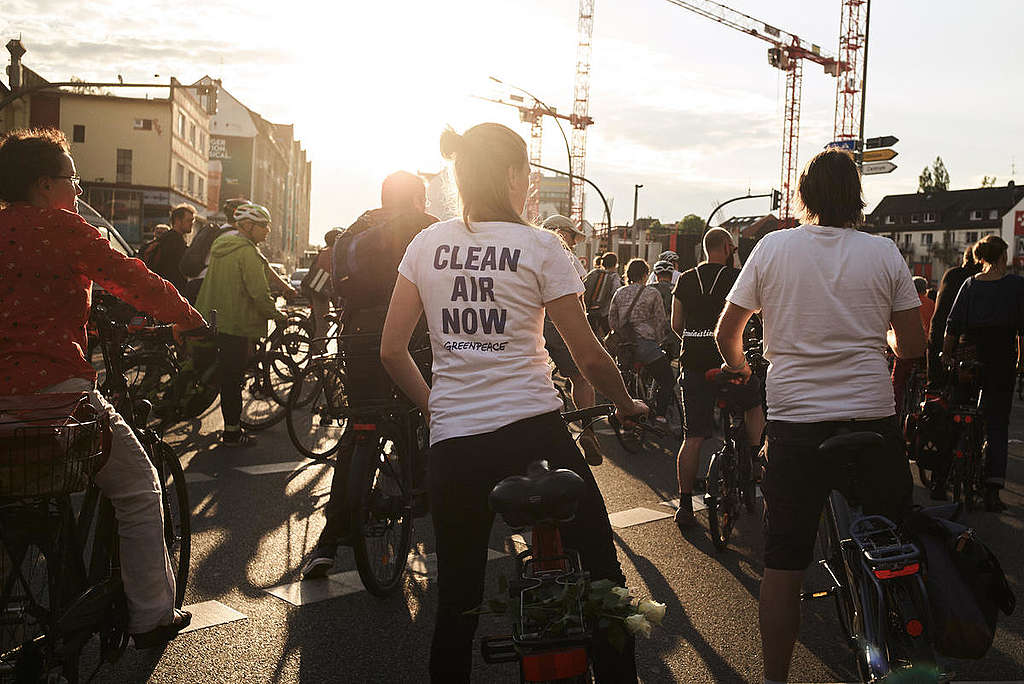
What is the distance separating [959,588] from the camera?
9.80ft

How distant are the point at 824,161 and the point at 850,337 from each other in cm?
61

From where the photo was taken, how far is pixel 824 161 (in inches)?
135

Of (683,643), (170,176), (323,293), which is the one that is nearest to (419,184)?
(683,643)

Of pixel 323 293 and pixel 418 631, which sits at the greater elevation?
pixel 323 293

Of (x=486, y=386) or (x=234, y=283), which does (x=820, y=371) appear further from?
(x=234, y=283)

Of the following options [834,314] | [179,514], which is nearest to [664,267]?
[179,514]

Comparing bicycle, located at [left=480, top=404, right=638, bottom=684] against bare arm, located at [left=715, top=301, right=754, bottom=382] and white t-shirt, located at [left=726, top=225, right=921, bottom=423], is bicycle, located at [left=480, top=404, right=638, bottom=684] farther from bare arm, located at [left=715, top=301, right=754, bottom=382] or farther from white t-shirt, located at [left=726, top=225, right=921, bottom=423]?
bare arm, located at [left=715, top=301, right=754, bottom=382]

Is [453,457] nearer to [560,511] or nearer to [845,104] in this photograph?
[560,511]

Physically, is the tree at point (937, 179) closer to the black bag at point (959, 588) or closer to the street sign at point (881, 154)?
the street sign at point (881, 154)

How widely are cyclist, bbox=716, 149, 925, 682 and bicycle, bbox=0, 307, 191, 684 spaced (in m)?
2.19

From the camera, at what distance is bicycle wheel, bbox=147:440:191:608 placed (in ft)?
12.9

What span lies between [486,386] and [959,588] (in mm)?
1561

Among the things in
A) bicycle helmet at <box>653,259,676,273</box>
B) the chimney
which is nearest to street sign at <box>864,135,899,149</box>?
the chimney

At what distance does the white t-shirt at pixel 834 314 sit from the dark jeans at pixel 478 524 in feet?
3.28
